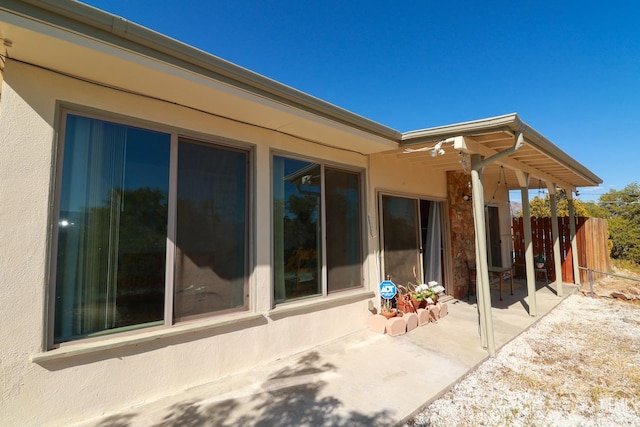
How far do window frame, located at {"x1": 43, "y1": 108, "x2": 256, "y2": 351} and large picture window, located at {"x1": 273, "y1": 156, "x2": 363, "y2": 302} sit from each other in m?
0.37

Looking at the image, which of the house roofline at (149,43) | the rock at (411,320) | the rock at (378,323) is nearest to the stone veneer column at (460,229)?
the rock at (411,320)

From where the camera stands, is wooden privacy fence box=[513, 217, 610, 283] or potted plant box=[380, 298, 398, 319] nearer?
potted plant box=[380, 298, 398, 319]

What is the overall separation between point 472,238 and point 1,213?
7738 millimetres

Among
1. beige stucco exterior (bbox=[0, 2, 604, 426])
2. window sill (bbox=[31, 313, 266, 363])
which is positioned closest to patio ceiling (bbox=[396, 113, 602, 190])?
beige stucco exterior (bbox=[0, 2, 604, 426])

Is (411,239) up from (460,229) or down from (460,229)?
down

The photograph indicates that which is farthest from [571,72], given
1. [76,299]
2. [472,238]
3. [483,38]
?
[76,299]

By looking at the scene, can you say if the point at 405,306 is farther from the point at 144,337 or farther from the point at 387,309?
the point at 144,337

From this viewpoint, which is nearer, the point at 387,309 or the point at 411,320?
the point at 411,320

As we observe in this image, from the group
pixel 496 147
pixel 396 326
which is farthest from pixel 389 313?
pixel 496 147

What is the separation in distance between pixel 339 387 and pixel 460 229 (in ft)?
16.1

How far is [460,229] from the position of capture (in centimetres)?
657

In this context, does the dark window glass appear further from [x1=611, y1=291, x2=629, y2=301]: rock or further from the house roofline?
[x1=611, y1=291, x2=629, y2=301]: rock

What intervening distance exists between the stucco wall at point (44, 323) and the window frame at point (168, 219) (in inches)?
1.4

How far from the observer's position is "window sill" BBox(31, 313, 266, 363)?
88.7 inches
